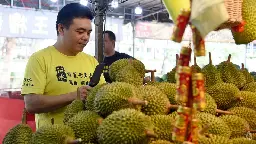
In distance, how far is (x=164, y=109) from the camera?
1.42m

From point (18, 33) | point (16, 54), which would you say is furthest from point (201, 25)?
point (16, 54)

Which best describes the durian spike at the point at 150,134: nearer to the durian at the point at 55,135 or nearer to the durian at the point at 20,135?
the durian at the point at 55,135

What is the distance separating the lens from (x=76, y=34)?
2223mm

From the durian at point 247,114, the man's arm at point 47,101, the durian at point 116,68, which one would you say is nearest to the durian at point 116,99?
the durian at point 116,68

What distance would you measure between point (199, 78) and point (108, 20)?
7.06 metres

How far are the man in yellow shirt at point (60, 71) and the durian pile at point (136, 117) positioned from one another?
0.45 m

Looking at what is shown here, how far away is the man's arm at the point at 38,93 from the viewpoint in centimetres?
204

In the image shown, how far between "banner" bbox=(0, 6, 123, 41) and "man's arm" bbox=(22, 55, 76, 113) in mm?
4733

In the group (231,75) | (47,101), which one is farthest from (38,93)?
(231,75)

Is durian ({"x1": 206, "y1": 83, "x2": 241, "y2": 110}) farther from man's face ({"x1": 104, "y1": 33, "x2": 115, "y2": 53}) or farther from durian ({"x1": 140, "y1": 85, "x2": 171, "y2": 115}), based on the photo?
man's face ({"x1": 104, "y1": 33, "x2": 115, "y2": 53})

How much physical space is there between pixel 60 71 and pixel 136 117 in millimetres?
1069

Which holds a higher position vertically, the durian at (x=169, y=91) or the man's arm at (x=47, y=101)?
the durian at (x=169, y=91)

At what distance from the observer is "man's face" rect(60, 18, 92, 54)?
2.21m

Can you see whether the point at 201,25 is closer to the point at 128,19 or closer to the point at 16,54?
the point at 16,54
